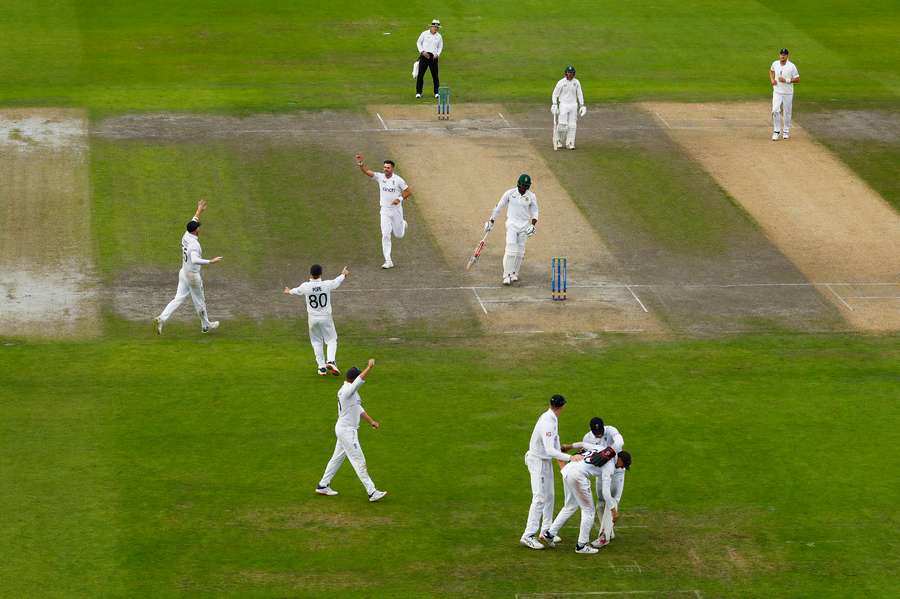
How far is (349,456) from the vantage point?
23188 mm

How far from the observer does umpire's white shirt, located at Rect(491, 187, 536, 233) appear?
1275 inches

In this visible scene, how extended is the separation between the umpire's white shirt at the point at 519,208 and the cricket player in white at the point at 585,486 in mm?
10986

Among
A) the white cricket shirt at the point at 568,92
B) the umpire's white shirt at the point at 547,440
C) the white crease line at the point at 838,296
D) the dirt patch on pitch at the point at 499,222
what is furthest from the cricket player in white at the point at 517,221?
the umpire's white shirt at the point at 547,440

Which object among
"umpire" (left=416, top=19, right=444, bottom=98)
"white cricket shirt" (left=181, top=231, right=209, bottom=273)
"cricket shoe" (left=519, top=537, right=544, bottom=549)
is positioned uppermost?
"umpire" (left=416, top=19, right=444, bottom=98)

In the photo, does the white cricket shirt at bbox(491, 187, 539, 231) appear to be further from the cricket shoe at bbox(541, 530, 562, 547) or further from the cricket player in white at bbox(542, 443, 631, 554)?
the cricket shoe at bbox(541, 530, 562, 547)

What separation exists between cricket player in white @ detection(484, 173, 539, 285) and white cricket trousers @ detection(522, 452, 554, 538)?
10752mm

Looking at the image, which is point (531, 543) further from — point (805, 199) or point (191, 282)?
point (805, 199)

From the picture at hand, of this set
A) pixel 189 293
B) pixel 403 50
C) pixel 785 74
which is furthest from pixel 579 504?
pixel 403 50

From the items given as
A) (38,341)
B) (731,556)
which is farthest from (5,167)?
(731,556)

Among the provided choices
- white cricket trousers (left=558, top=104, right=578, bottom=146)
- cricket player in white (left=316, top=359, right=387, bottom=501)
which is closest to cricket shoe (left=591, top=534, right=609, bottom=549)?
cricket player in white (left=316, top=359, right=387, bottom=501)

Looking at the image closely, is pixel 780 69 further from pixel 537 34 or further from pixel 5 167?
pixel 5 167

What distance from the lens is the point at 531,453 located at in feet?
72.7

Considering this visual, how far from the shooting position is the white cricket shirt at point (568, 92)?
4091 cm

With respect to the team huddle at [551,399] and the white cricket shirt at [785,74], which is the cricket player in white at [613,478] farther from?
the white cricket shirt at [785,74]
